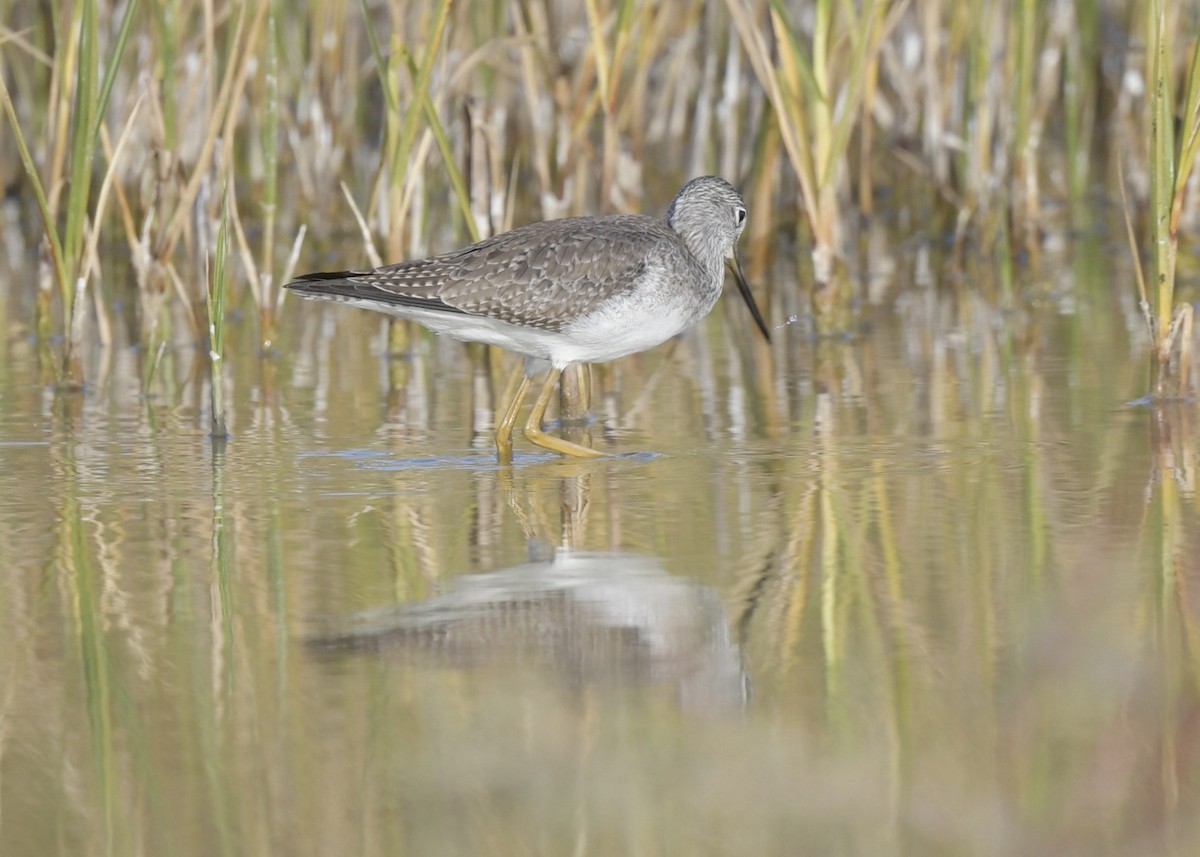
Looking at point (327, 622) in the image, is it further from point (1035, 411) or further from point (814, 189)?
point (814, 189)

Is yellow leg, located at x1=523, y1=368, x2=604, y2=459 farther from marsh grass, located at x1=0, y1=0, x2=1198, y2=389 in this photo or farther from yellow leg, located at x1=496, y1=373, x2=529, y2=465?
marsh grass, located at x1=0, y1=0, x2=1198, y2=389

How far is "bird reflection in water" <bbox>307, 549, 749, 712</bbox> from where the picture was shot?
4160mm

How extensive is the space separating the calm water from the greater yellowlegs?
382 millimetres

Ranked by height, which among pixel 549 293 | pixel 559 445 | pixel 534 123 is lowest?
pixel 559 445

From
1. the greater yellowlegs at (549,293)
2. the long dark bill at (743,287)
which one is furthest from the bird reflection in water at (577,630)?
the long dark bill at (743,287)

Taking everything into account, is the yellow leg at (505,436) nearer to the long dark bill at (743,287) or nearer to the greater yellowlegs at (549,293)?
the greater yellowlegs at (549,293)

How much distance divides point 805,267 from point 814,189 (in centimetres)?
256

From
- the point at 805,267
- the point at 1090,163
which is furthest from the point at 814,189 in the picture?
the point at 1090,163

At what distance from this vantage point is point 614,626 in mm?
4477

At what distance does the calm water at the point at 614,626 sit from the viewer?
3.44 m

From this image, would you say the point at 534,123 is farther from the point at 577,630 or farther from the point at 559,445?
the point at 577,630

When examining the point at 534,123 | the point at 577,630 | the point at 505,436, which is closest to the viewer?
the point at 577,630

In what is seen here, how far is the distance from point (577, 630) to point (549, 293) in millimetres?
2329

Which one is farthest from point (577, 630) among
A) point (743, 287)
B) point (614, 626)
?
point (743, 287)
